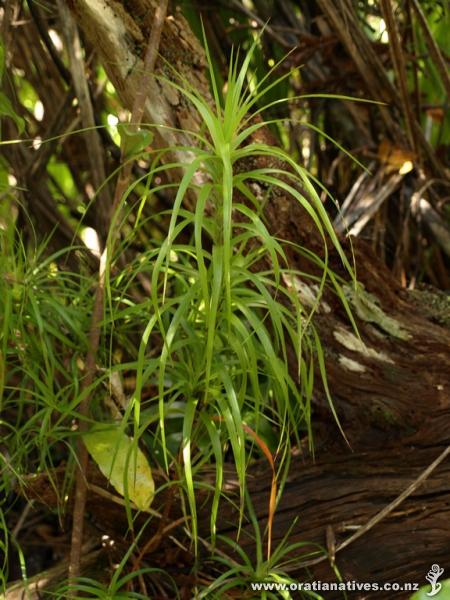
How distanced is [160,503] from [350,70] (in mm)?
1022

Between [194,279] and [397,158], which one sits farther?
[397,158]

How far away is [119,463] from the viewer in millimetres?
1171

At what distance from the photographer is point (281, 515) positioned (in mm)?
1322

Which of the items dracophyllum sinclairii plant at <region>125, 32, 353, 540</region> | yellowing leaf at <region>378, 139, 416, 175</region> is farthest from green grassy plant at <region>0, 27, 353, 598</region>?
yellowing leaf at <region>378, 139, 416, 175</region>

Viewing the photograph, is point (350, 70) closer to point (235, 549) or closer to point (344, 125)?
point (344, 125)

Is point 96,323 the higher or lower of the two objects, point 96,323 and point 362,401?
the higher

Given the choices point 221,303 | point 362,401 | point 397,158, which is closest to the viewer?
point 221,303

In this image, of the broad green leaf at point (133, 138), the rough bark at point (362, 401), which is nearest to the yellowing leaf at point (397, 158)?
the rough bark at point (362, 401)

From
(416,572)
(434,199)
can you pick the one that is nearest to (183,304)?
(416,572)

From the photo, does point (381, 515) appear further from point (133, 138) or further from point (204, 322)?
point (133, 138)

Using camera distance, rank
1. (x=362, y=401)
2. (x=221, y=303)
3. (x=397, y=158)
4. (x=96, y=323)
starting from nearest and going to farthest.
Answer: (x=221, y=303) → (x=96, y=323) → (x=362, y=401) → (x=397, y=158)

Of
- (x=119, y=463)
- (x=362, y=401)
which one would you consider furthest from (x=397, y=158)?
(x=119, y=463)

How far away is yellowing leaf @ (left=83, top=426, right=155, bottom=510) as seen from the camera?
116 centimetres

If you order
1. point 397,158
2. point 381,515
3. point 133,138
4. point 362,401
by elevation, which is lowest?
point 381,515
